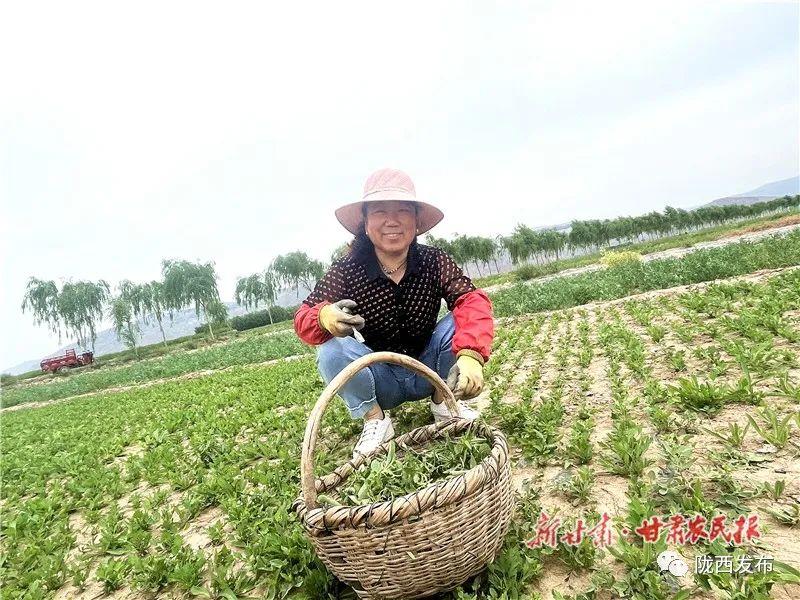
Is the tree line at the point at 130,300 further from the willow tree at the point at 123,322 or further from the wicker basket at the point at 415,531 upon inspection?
the wicker basket at the point at 415,531

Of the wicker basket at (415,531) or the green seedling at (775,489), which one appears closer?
the wicker basket at (415,531)

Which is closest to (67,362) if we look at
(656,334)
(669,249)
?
(656,334)

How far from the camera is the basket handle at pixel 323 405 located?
1537mm

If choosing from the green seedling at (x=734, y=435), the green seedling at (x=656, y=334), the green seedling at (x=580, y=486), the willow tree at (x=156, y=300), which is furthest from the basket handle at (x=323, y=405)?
the willow tree at (x=156, y=300)

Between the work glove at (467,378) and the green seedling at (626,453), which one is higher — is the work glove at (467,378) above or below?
above

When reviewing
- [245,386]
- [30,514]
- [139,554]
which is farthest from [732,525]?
[245,386]

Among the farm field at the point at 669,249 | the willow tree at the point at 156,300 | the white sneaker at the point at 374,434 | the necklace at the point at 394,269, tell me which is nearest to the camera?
the white sneaker at the point at 374,434

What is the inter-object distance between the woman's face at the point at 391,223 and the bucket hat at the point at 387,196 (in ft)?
0.23

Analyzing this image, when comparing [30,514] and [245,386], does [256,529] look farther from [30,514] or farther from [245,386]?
[245,386]

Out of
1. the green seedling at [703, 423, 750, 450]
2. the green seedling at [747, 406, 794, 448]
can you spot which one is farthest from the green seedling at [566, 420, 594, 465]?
the green seedling at [747, 406, 794, 448]

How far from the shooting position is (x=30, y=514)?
11.5ft

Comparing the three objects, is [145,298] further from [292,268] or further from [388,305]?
[388,305]

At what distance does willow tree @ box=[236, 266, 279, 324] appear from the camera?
6456 cm

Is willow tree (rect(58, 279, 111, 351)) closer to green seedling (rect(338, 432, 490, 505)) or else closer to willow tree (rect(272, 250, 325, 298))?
willow tree (rect(272, 250, 325, 298))
